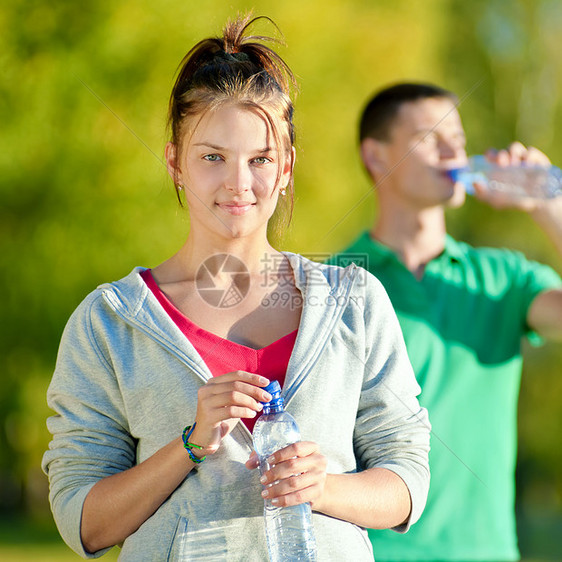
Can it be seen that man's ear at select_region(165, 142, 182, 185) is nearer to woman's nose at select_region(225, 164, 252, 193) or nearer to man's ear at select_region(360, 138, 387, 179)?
woman's nose at select_region(225, 164, 252, 193)

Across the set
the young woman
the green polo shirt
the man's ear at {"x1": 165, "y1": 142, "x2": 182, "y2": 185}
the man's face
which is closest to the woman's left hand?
the young woman

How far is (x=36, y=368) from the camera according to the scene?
270 inches

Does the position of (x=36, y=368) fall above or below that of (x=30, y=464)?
above

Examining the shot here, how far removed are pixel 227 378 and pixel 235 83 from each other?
1.70 ft

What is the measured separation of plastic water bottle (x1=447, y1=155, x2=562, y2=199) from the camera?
2.43 metres

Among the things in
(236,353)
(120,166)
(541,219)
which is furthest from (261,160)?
(120,166)

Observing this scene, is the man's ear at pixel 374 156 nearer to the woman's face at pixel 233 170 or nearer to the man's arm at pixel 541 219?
the man's arm at pixel 541 219

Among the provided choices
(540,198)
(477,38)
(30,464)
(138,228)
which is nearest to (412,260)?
(540,198)

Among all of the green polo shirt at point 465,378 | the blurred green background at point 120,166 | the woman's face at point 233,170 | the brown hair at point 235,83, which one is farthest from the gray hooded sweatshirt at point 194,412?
the blurred green background at point 120,166

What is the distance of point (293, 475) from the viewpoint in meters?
1.19

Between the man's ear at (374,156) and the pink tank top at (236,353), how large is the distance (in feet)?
4.48

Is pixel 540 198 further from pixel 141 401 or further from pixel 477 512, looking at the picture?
pixel 141 401

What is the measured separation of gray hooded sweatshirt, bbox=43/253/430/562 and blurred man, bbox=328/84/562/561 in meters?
0.77

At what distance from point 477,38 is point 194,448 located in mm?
8121
